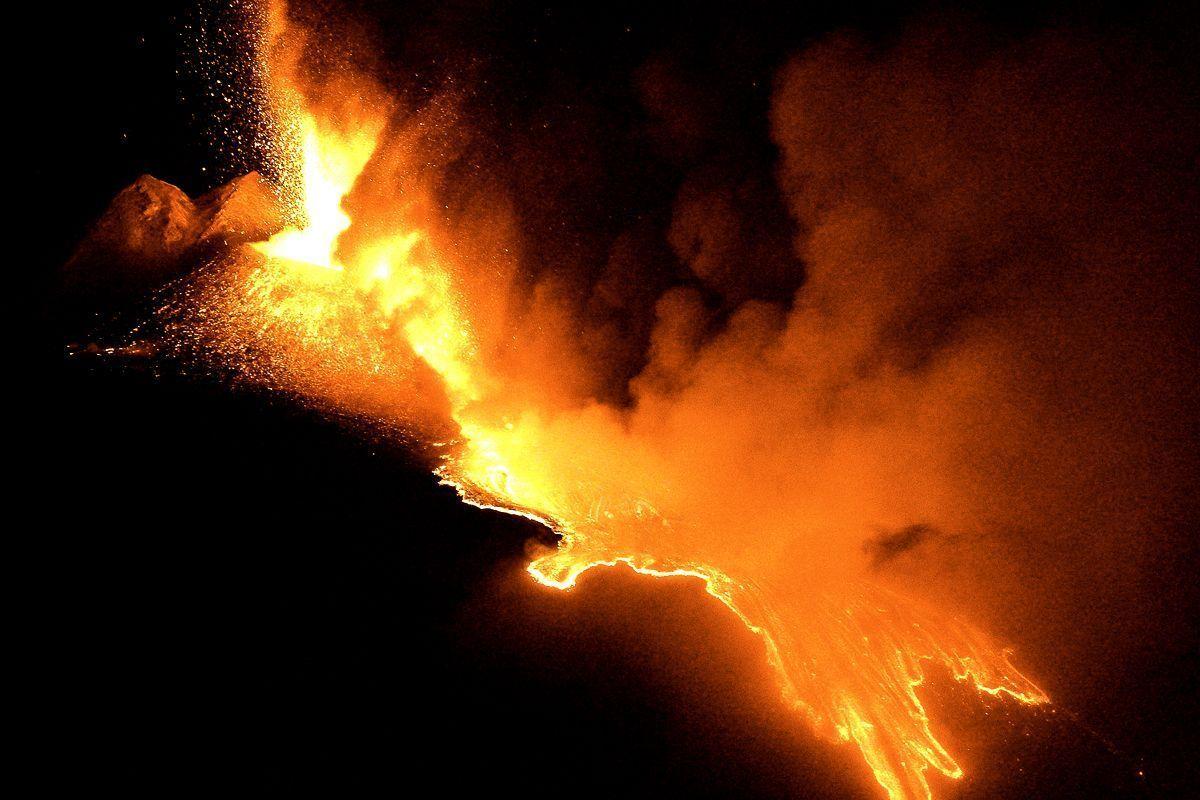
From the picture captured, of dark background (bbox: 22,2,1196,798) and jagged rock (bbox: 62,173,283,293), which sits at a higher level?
jagged rock (bbox: 62,173,283,293)

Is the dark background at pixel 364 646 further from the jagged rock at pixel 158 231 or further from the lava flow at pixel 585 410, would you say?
the jagged rock at pixel 158 231

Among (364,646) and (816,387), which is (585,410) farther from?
(364,646)

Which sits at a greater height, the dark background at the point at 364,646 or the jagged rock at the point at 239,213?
the jagged rock at the point at 239,213

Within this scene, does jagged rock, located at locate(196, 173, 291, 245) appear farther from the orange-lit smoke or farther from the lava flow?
the orange-lit smoke

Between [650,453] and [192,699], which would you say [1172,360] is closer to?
[650,453]

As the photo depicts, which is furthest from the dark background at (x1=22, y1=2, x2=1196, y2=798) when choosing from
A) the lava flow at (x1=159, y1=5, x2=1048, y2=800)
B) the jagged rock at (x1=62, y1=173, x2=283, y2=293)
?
the jagged rock at (x1=62, y1=173, x2=283, y2=293)

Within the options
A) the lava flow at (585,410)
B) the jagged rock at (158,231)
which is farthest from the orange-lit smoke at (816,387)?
the jagged rock at (158,231)
